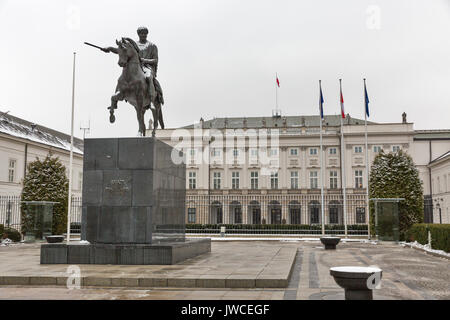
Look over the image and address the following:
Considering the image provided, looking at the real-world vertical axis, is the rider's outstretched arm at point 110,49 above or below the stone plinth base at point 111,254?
above

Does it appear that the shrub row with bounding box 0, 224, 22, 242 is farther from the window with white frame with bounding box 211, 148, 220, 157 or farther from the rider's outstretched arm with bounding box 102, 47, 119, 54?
the window with white frame with bounding box 211, 148, 220, 157

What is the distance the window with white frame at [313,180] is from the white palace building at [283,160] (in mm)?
138

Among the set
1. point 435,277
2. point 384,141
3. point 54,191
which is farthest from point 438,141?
point 435,277

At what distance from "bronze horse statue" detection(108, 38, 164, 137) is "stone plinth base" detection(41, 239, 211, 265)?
3.32 metres

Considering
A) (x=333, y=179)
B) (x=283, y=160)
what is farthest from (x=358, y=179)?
(x=283, y=160)

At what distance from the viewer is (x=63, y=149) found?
4800cm

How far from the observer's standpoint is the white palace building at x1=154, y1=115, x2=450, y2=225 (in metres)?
58.7

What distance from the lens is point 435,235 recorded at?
58.5 feet

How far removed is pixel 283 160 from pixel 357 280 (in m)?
56.6

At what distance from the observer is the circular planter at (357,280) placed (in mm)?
6152

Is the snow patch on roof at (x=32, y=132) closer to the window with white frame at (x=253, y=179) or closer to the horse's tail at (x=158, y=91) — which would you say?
the window with white frame at (x=253, y=179)

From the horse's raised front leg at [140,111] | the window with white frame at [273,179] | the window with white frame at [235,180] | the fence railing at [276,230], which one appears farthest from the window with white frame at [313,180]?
the horse's raised front leg at [140,111]

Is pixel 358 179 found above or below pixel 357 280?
above

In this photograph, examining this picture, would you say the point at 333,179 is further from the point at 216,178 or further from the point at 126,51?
the point at 126,51
